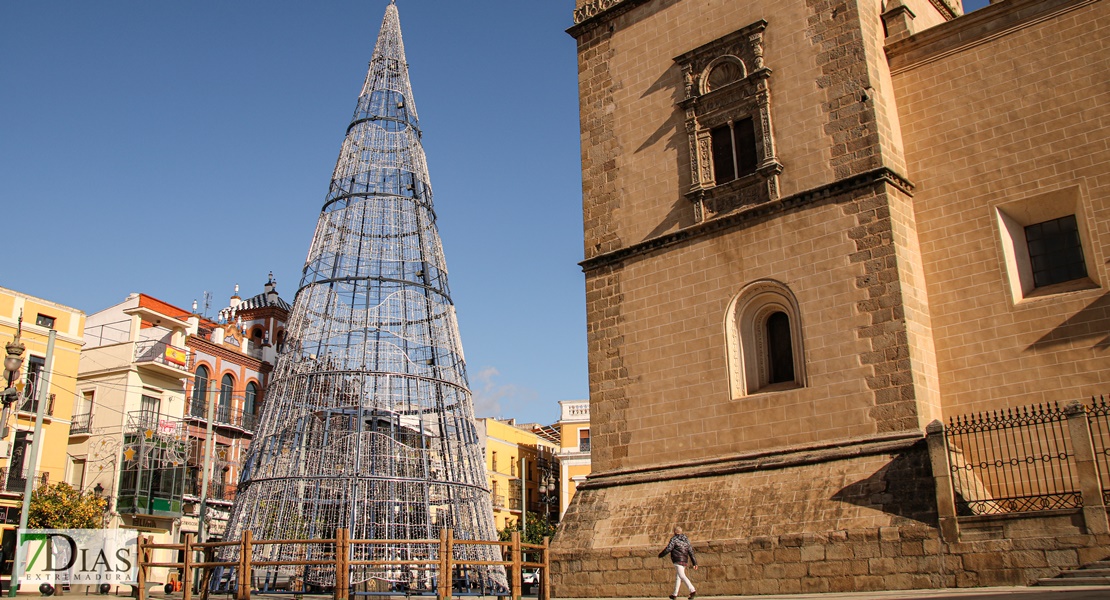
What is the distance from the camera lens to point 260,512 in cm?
1762

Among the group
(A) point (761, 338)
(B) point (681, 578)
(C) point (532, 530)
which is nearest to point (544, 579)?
(B) point (681, 578)

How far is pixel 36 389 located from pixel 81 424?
3.63 meters

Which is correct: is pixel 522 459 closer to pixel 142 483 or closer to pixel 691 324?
pixel 142 483

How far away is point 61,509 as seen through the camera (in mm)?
26703

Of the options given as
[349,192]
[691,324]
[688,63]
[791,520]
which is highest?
[688,63]

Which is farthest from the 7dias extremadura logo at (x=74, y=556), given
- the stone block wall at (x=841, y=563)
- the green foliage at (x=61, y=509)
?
the green foliage at (x=61, y=509)

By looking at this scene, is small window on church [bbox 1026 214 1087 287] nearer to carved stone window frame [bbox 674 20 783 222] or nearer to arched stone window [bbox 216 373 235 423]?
carved stone window frame [bbox 674 20 783 222]

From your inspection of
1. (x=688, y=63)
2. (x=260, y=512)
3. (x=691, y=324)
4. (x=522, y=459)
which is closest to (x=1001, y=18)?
(x=688, y=63)

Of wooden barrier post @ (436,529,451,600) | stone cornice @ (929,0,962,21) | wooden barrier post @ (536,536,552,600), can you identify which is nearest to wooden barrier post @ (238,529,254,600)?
wooden barrier post @ (436,529,451,600)

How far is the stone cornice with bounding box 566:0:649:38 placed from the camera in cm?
1998

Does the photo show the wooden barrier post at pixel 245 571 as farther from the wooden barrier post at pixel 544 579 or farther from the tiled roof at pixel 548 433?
the tiled roof at pixel 548 433

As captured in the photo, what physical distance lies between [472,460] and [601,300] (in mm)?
4028

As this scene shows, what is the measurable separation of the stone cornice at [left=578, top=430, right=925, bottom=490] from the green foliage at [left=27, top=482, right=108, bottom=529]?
16.7 m

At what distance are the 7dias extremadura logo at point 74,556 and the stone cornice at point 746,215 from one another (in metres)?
10.0
